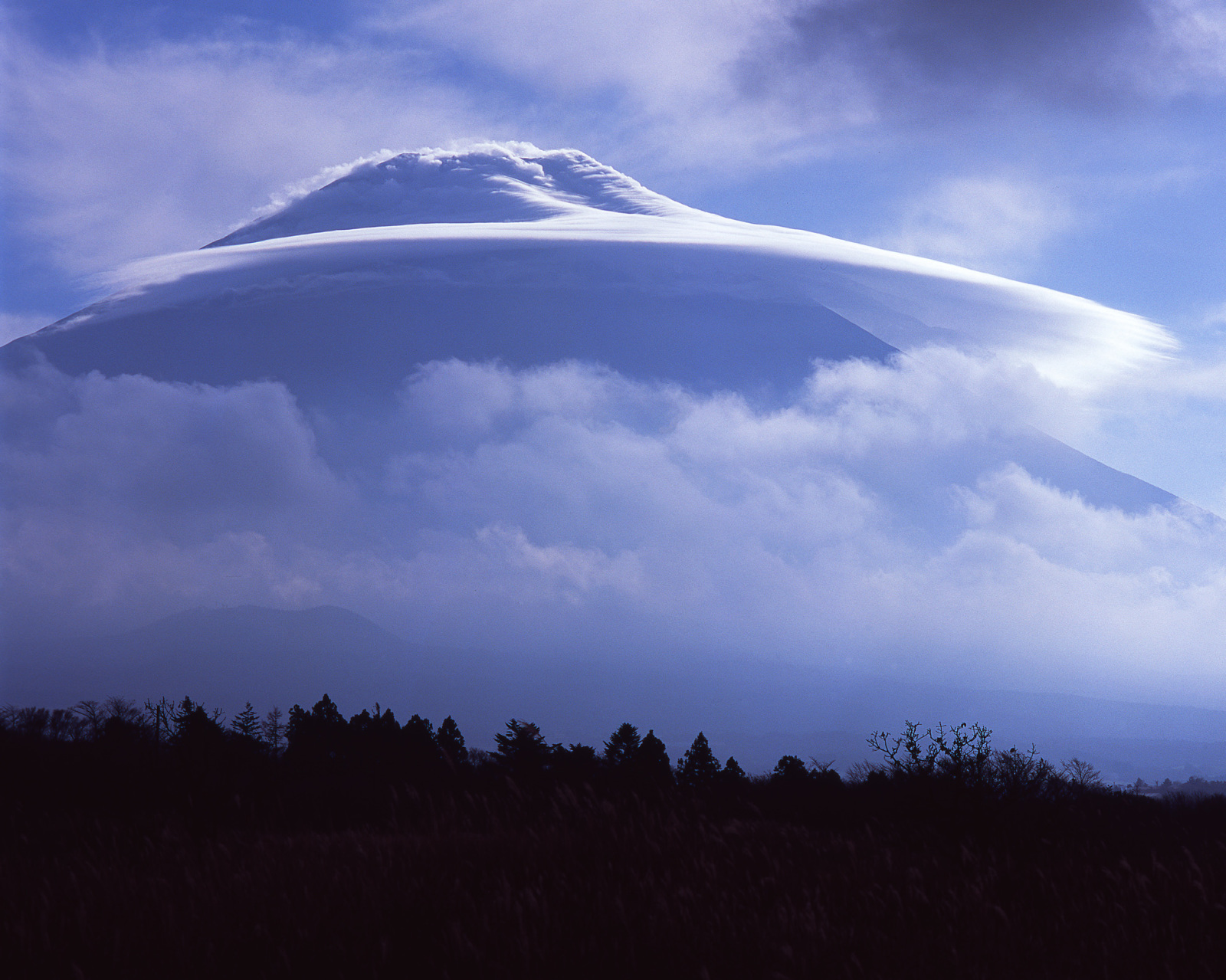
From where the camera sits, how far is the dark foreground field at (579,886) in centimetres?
479

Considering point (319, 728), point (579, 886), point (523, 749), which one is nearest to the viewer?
point (579, 886)

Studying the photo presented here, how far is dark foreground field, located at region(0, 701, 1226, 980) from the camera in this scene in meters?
4.79

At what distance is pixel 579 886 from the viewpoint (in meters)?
5.85

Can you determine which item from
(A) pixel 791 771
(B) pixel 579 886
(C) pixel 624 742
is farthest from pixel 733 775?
(B) pixel 579 886

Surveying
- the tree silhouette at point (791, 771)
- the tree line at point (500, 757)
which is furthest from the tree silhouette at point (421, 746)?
the tree silhouette at point (791, 771)

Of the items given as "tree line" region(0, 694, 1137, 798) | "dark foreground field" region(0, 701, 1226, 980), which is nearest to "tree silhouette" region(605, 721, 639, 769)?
"tree line" region(0, 694, 1137, 798)

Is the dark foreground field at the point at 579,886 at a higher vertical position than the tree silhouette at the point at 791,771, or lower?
higher

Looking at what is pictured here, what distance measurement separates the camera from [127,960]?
188 inches

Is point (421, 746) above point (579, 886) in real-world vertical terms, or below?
below

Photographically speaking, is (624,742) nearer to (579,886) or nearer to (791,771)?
(791,771)

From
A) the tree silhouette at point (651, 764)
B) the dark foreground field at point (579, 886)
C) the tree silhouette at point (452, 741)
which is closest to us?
the dark foreground field at point (579, 886)

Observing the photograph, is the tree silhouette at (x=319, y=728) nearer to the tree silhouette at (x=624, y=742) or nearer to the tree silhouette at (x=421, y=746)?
the tree silhouette at (x=421, y=746)

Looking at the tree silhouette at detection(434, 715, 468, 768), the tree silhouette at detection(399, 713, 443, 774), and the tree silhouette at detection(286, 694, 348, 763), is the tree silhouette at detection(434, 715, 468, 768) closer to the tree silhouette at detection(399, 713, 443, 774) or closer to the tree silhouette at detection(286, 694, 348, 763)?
the tree silhouette at detection(399, 713, 443, 774)

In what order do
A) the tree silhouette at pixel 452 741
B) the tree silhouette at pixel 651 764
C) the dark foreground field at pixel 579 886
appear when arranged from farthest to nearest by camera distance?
1. the tree silhouette at pixel 452 741
2. the tree silhouette at pixel 651 764
3. the dark foreground field at pixel 579 886
